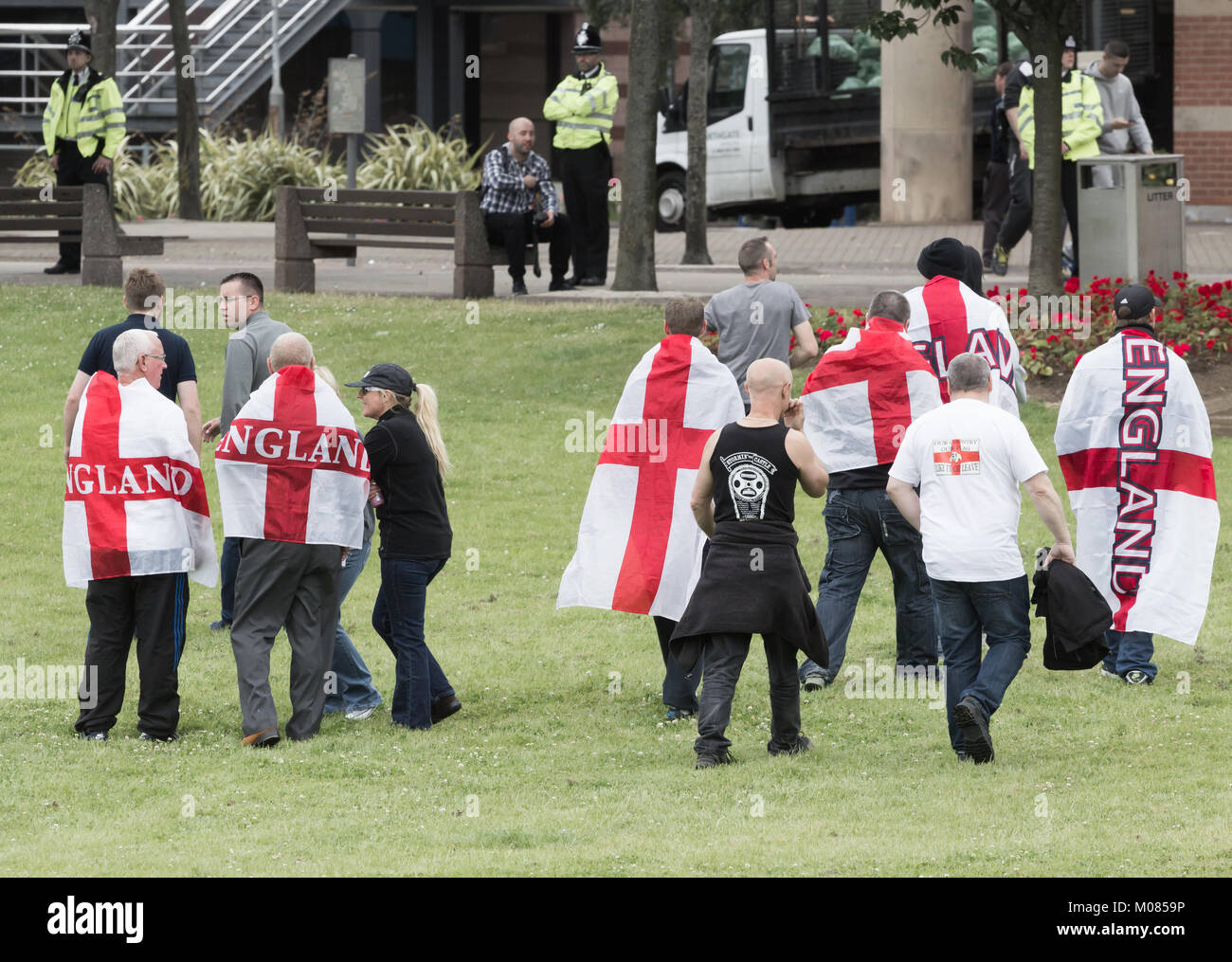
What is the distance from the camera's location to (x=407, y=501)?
825 cm

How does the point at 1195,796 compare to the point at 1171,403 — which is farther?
the point at 1171,403

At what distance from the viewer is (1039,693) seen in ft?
29.0

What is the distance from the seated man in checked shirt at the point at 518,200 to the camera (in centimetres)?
1731

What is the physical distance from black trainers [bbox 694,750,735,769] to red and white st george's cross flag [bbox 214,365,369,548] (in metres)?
1.79

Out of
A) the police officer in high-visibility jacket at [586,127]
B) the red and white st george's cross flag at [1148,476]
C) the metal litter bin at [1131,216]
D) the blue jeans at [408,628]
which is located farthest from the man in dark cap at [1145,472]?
the police officer in high-visibility jacket at [586,127]

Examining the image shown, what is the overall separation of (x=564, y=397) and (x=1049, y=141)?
4.40 metres

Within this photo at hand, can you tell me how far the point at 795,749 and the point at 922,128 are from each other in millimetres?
20811

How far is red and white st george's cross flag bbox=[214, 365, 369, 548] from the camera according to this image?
8.09 m

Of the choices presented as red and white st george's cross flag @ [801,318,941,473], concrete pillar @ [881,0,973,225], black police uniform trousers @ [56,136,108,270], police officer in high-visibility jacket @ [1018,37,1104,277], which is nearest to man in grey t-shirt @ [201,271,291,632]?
red and white st george's cross flag @ [801,318,941,473]

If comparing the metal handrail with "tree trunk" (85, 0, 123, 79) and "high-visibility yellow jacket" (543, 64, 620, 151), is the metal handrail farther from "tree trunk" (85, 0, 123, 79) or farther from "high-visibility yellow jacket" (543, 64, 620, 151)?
"high-visibility yellow jacket" (543, 64, 620, 151)

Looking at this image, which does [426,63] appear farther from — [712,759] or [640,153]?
[712,759]

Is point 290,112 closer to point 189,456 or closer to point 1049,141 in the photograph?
point 1049,141
